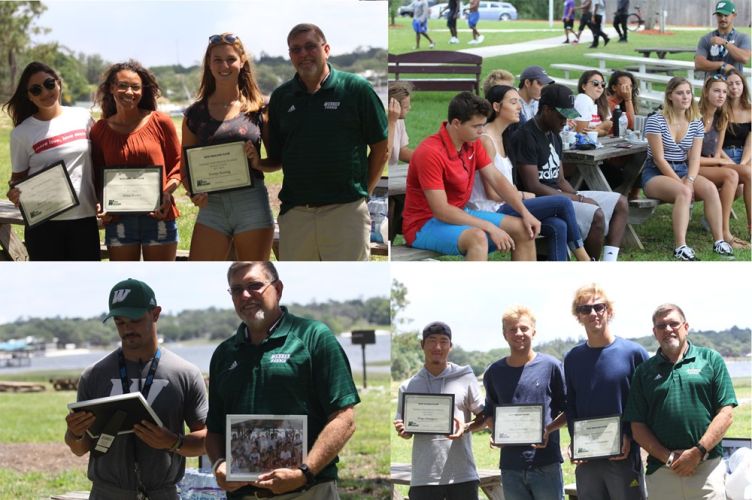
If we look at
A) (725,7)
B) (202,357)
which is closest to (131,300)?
(202,357)

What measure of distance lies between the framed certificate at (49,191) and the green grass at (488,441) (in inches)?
71.6

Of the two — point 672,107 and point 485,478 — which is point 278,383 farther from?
point 672,107

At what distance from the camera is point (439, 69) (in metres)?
5.35

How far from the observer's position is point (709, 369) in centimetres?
467

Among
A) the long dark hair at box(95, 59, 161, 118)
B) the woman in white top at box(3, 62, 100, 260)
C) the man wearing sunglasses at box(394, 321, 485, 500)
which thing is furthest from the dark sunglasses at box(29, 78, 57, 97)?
the man wearing sunglasses at box(394, 321, 485, 500)

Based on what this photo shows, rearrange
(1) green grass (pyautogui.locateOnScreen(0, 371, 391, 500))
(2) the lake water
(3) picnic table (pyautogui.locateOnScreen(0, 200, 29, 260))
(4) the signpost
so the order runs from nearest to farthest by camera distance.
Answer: (3) picnic table (pyautogui.locateOnScreen(0, 200, 29, 260)), (4) the signpost, (2) the lake water, (1) green grass (pyautogui.locateOnScreen(0, 371, 391, 500))

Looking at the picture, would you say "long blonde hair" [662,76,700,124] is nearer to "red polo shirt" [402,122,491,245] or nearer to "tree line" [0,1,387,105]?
"red polo shirt" [402,122,491,245]

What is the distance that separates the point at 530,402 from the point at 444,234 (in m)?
0.88

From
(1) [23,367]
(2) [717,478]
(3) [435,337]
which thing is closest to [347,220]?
(3) [435,337]

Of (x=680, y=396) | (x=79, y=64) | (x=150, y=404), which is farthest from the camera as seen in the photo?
(x=79, y=64)

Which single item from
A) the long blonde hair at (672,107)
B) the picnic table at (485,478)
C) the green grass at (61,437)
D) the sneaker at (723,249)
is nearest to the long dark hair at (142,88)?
the picnic table at (485,478)

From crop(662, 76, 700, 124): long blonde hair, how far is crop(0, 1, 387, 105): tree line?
1465mm

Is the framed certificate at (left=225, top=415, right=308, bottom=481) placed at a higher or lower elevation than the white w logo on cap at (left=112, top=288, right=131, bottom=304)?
lower

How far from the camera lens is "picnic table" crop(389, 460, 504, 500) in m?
5.03
